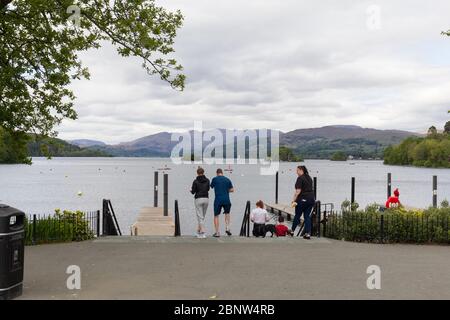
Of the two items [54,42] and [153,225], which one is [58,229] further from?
[153,225]

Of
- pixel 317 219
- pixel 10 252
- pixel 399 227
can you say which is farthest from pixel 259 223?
pixel 10 252

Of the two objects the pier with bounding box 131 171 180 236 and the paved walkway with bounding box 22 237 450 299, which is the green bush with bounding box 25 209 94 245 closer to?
the paved walkway with bounding box 22 237 450 299

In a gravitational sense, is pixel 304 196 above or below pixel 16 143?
below

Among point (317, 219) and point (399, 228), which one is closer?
point (399, 228)

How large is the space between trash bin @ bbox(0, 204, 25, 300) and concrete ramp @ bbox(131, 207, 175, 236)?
53.3 feet

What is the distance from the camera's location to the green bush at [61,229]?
14.9 metres

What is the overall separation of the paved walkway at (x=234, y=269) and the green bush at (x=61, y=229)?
71 centimetres

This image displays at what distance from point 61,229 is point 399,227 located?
894 centimetres

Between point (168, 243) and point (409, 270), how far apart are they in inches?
241

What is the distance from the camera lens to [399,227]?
15297 mm

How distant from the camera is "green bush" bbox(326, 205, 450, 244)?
15227 mm

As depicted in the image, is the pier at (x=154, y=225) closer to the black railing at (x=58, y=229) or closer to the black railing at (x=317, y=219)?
the black railing at (x=317, y=219)

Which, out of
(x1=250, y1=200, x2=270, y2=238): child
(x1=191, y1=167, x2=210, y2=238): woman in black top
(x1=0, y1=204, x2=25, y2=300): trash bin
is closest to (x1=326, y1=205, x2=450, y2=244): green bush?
(x1=191, y1=167, x2=210, y2=238): woman in black top
